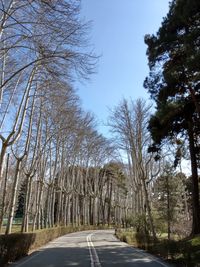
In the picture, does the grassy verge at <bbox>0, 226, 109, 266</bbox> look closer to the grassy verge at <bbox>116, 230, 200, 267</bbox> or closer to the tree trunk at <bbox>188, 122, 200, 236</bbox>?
the grassy verge at <bbox>116, 230, 200, 267</bbox>

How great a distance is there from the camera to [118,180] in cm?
7638

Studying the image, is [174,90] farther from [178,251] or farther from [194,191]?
[178,251]

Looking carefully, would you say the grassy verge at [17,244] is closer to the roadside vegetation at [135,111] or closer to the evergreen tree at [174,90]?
the roadside vegetation at [135,111]

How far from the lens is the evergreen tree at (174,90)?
18250 millimetres

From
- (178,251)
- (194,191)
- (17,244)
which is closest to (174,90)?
(194,191)

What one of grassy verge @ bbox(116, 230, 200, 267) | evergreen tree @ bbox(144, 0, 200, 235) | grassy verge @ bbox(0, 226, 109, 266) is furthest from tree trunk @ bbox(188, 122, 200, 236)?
grassy verge @ bbox(0, 226, 109, 266)

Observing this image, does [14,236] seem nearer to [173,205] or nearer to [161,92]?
[161,92]

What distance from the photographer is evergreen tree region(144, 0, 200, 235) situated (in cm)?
1825

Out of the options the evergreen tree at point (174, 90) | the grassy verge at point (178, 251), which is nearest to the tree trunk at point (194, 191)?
the evergreen tree at point (174, 90)

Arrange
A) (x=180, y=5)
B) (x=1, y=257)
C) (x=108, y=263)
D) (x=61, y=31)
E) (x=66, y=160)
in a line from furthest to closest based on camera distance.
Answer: (x=66, y=160)
(x=180, y=5)
(x=108, y=263)
(x=1, y=257)
(x=61, y=31)

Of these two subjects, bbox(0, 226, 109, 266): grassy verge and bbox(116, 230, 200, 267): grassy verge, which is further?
bbox(0, 226, 109, 266): grassy verge

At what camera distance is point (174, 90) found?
798 inches

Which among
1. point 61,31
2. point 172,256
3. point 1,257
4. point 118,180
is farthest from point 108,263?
point 118,180

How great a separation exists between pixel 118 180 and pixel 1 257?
212ft
